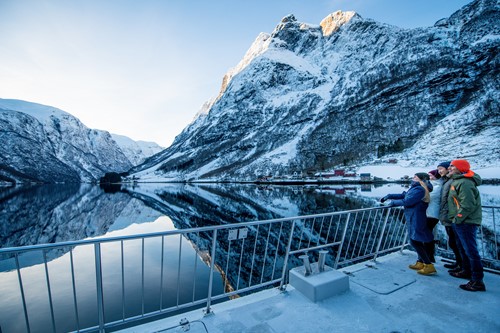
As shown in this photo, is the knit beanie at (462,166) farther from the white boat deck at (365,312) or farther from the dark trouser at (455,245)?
the white boat deck at (365,312)

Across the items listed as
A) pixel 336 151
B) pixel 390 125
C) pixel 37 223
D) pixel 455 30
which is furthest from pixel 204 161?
pixel 455 30

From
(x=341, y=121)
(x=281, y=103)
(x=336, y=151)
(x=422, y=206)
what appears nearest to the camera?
(x=422, y=206)

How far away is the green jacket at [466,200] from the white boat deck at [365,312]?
1.43 metres

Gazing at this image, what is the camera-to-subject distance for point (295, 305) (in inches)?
166

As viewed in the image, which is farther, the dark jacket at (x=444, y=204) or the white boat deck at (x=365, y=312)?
the dark jacket at (x=444, y=204)

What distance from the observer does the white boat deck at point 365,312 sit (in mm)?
3598

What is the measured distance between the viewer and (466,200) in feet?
15.0

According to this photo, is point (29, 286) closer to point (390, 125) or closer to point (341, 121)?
point (390, 125)

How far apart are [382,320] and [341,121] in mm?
131633

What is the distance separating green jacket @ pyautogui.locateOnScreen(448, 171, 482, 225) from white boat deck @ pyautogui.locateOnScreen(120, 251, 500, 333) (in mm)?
1433

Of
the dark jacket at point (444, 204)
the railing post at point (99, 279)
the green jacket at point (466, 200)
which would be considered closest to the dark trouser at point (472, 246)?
the green jacket at point (466, 200)

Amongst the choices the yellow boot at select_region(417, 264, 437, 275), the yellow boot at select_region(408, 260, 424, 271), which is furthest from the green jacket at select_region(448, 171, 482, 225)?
the yellow boot at select_region(408, 260, 424, 271)

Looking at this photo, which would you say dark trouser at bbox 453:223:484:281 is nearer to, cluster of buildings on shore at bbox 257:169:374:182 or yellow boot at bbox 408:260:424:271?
yellow boot at bbox 408:260:424:271

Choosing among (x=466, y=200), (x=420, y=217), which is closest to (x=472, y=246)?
(x=466, y=200)
